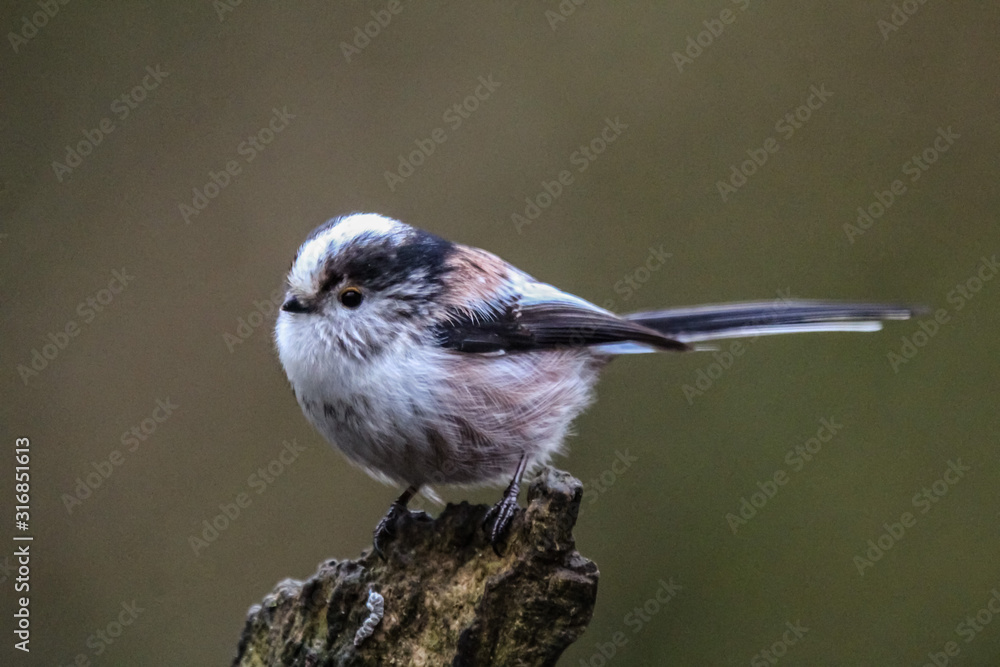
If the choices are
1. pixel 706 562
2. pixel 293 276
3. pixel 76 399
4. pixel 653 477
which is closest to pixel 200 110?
pixel 76 399

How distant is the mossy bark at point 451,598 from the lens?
7.75 ft

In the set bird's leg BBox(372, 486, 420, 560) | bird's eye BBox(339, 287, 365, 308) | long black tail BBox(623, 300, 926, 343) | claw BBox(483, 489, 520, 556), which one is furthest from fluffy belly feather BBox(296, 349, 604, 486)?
long black tail BBox(623, 300, 926, 343)

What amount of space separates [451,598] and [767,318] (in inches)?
76.7

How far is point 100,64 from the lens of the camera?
5.23m

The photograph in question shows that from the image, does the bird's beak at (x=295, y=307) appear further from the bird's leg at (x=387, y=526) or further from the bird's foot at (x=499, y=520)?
the bird's foot at (x=499, y=520)

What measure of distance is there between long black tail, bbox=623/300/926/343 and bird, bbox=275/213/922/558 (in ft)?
0.49

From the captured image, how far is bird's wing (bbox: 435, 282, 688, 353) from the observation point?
127 inches

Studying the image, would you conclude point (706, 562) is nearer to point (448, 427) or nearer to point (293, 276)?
point (448, 427)

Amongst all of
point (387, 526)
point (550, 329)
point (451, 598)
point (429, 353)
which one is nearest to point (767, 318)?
point (550, 329)

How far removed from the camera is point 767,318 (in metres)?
3.74

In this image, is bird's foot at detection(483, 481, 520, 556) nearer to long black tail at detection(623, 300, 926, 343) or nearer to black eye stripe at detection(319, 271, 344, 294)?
black eye stripe at detection(319, 271, 344, 294)

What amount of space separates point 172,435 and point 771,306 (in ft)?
10.8

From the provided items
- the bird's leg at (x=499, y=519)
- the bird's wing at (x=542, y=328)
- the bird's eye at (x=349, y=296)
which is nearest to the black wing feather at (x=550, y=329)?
the bird's wing at (x=542, y=328)

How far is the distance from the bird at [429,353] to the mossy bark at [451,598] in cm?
18
